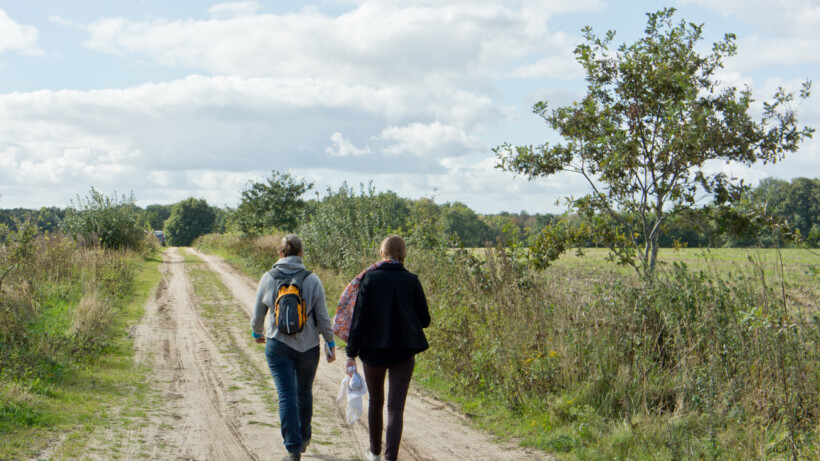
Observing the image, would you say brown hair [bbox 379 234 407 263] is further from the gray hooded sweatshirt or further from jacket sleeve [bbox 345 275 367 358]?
the gray hooded sweatshirt

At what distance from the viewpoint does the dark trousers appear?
5.81 meters

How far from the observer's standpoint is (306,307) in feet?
19.6

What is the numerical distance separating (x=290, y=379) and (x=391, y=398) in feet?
3.43

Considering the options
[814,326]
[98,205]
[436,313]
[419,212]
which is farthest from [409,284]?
[98,205]

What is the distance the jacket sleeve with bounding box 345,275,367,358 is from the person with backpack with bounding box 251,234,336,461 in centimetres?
39

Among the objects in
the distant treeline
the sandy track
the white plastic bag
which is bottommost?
the sandy track

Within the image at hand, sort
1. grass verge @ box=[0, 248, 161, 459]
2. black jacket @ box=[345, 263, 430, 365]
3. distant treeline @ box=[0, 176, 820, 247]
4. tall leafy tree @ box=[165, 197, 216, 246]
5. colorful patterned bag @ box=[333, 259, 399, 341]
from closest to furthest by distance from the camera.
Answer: black jacket @ box=[345, 263, 430, 365], colorful patterned bag @ box=[333, 259, 399, 341], grass verge @ box=[0, 248, 161, 459], distant treeline @ box=[0, 176, 820, 247], tall leafy tree @ box=[165, 197, 216, 246]

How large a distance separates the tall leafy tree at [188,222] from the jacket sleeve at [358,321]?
10436 cm

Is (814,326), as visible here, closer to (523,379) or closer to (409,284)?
(523,379)

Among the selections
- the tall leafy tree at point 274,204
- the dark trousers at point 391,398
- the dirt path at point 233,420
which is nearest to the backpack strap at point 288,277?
the dark trousers at point 391,398

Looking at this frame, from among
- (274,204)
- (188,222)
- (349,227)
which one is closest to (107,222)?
(274,204)

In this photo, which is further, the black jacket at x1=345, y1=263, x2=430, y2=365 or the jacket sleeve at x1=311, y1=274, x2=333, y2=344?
the jacket sleeve at x1=311, y1=274, x2=333, y2=344

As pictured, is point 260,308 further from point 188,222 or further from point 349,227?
point 188,222

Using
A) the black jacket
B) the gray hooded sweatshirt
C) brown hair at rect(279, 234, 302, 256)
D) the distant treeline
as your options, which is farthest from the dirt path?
the distant treeline
